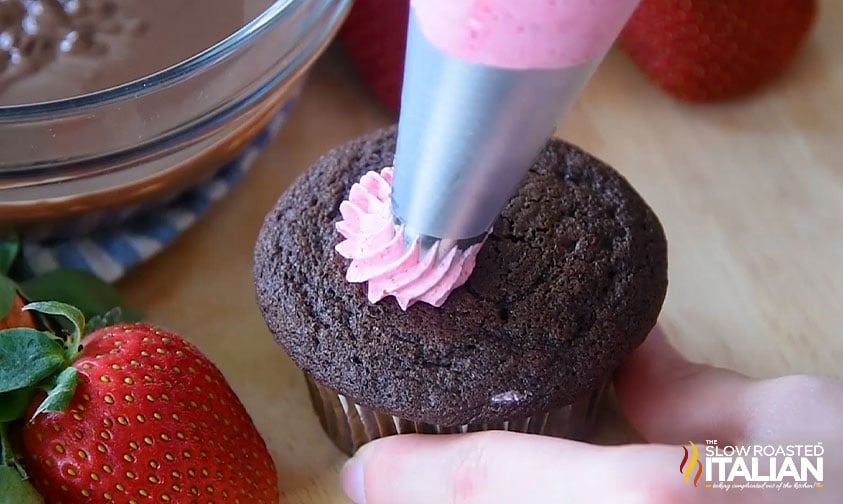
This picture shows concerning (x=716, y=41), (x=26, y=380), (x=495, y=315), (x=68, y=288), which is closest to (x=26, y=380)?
(x=26, y=380)

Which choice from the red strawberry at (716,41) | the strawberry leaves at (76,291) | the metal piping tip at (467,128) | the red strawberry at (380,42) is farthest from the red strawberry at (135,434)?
the red strawberry at (716,41)

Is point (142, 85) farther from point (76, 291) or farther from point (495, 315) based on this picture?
point (495, 315)

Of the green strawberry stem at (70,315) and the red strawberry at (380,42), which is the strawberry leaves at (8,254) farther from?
the red strawberry at (380,42)

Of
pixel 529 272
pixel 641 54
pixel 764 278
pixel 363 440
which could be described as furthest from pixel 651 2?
pixel 363 440

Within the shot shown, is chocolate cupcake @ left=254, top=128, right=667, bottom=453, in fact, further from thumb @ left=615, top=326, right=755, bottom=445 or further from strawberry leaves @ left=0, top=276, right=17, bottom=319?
strawberry leaves @ left=0, top=276, right=17, bottom=319

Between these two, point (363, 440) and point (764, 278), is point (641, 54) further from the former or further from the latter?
point (363, 440)

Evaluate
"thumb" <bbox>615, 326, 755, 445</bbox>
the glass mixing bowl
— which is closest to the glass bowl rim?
the glass mixing bowl
